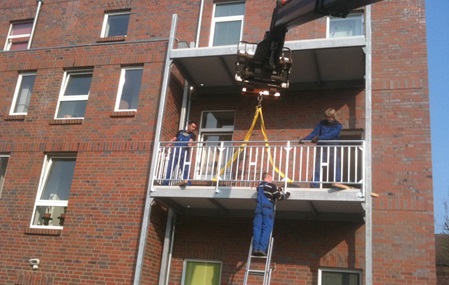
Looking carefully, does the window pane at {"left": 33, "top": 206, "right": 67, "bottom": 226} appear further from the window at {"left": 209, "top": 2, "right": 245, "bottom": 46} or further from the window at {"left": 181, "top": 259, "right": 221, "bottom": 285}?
the window at {"left": 209, "top": 2, "right": 245, "bottom": 46}

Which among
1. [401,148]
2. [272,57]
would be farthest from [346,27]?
[272,57]

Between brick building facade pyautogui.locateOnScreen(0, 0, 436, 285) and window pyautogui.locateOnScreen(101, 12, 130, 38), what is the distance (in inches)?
55.5

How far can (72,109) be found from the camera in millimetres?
13609

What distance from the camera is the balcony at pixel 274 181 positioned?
33.2 feet

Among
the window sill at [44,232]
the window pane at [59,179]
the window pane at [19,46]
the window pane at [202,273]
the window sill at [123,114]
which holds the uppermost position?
the window pane at [19,46]

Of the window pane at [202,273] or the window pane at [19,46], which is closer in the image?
the window pane at [202,273]

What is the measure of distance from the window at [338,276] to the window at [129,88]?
5.79 m

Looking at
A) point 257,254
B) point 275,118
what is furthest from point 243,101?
point 257,254

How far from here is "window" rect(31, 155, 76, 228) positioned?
489 inches

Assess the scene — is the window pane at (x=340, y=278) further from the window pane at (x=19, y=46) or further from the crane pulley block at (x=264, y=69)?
the window pane at (x=19, y=46)

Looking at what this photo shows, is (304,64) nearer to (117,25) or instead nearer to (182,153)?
(182,153)

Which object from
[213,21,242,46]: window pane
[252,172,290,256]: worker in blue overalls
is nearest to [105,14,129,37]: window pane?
[213,21,242,46]: window pane

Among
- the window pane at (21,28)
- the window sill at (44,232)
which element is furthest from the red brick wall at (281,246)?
the window pane at (21,28)

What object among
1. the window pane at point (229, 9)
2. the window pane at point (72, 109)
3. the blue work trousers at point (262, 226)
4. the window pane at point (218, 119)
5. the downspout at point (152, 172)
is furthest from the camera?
the window pane at point (229, 9)
